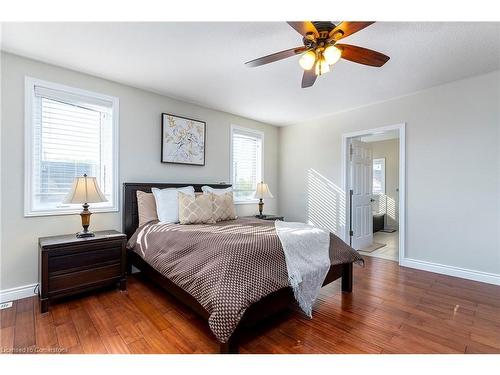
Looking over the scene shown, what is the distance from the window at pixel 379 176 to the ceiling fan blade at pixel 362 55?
5.52m

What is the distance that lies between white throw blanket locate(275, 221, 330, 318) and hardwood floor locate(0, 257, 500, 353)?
0.75ft

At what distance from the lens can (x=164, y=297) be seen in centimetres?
248

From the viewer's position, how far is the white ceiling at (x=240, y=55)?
6.57ft

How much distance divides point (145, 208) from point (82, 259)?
86 centimetres

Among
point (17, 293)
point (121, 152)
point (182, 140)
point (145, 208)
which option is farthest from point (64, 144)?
point (17, 293)

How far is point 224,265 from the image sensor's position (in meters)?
1.64

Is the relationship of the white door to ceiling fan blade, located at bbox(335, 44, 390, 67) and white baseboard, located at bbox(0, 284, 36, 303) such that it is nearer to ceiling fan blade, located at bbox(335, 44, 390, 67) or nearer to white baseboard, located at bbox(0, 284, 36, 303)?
ceiling fan blade, located at bbox(335, 44, 390, 67)

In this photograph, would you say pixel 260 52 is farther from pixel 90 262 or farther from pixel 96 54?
pixel 90 262

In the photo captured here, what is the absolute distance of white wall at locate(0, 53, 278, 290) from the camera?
7.76 ft

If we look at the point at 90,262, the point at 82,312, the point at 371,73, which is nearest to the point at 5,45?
the point at 90,262

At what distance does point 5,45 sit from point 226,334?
317cm

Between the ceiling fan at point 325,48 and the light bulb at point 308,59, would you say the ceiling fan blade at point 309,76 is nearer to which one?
the ceiling fan at point 325,48

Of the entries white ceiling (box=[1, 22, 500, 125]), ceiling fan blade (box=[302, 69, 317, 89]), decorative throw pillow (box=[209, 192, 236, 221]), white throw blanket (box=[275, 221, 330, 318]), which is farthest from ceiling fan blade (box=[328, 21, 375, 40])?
decorative throw pillow (box=[209, 192, 236, 221])
